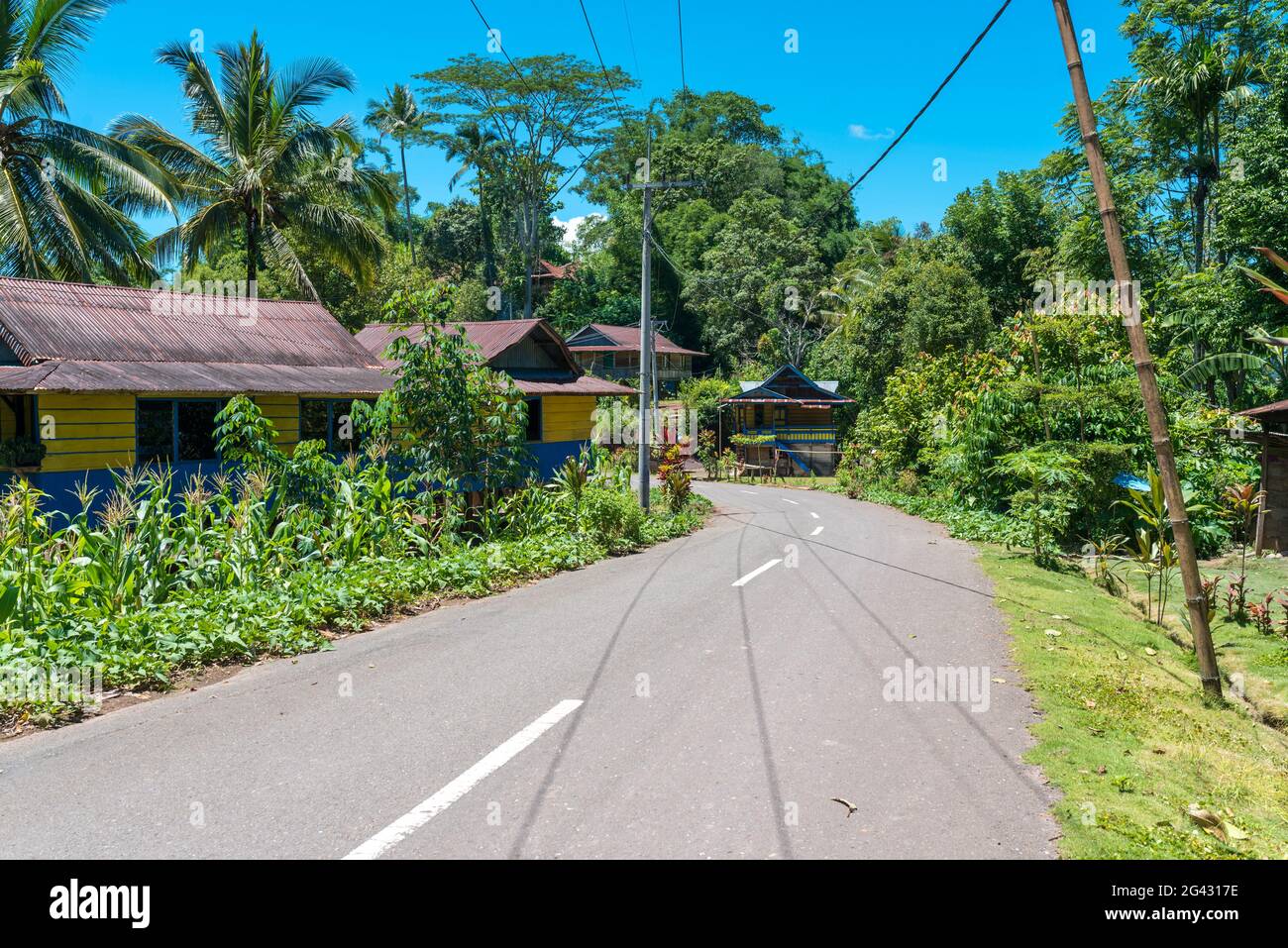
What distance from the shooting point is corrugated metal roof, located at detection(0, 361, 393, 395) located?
41.3 ft

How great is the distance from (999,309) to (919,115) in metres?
30.8

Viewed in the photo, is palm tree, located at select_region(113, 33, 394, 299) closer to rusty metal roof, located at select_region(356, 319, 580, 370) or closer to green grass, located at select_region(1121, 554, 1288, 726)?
rusty metal roof, located at select_region(356, 319, 580, 370)

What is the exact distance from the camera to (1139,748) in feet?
21.5

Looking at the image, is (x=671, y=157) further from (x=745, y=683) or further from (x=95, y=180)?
(x=745, y=683)

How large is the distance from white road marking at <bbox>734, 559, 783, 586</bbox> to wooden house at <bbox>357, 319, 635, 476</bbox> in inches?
324

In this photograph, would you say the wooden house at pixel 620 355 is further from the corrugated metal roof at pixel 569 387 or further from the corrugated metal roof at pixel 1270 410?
the corrugated metal roof at pixel 1270 410

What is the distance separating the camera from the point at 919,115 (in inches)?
486

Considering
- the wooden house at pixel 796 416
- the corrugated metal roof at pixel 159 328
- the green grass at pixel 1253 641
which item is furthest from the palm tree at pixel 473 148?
the green grass at pixel 1253 641

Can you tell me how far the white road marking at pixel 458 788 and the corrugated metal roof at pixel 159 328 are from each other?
11840 millimetres

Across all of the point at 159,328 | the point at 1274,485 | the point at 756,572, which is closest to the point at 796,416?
A: the point at 1274,485

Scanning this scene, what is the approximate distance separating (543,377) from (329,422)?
22.9 ft

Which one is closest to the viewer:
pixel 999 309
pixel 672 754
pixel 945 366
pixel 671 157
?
pixel 672 754

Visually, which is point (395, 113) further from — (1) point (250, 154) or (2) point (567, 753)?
(2) point (567, 753)

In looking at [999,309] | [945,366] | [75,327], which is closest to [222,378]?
[75,327]
